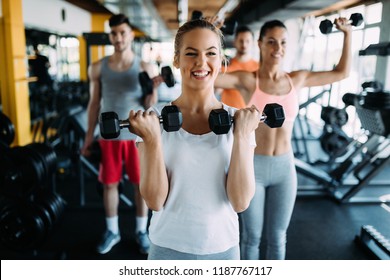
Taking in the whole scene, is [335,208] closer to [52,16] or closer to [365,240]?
[365,240]

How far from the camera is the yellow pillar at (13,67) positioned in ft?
11.5

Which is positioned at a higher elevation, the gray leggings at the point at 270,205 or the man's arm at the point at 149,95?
the man's arm at the point at 149,95

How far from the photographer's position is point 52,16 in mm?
5246

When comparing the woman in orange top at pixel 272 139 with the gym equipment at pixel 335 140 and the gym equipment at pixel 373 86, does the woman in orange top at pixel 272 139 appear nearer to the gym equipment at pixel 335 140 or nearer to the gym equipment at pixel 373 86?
the gym equipment at pixel 373 86

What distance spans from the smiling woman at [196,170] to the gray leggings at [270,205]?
17.7 inches

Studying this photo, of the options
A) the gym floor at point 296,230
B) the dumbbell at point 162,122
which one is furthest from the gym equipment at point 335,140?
the dumbbell at point 162,122

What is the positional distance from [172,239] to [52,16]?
515cm

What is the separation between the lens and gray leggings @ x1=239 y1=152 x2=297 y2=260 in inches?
49.7

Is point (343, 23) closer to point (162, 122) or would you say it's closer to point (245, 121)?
point (245, 121)

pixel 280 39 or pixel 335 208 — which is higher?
pixel 280 39

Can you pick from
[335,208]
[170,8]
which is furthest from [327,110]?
[170,8]

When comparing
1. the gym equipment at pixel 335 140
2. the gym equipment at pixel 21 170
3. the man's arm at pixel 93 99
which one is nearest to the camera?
the gym equipment at pixel 21 170

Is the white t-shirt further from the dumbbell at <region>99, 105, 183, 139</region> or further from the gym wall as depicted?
the gym wall

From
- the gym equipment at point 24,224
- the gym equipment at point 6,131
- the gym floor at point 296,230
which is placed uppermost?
the gym equipment at point 6,131
